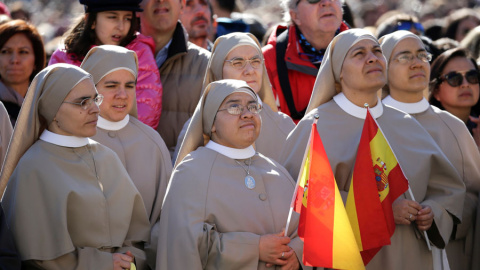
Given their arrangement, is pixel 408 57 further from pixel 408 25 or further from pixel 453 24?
pixel 453 24

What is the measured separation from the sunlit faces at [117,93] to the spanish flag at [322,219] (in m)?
1.60

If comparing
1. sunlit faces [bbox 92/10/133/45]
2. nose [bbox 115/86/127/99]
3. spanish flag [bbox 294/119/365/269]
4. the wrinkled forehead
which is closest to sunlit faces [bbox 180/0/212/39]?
sunlit faces [bbox 92/10/133/45]

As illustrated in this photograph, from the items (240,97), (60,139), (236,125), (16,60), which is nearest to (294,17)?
(16,60)

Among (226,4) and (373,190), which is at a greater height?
(226,4)

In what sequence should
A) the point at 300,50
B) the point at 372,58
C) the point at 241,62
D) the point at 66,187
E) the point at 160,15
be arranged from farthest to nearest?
1. the point at 300,50
2. the point at 160,15
3. the point at 241,62
4. the point at 372,58
5. the point at 66,187

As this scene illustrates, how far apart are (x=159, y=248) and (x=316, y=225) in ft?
3.55

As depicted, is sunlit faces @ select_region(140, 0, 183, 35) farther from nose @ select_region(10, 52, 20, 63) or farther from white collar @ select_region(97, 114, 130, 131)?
white collar @ select_region(97, 114, 130, 131)

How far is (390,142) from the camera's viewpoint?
7.23 metres

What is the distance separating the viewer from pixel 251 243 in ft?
20.6

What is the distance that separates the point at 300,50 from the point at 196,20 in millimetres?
1566

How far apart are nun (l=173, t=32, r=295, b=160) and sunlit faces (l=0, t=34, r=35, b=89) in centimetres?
191

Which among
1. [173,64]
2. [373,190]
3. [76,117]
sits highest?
[173,64]

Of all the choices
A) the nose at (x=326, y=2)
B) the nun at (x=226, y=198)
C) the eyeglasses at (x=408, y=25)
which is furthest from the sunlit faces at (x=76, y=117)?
the eyeglasses at (x=408, y=25)

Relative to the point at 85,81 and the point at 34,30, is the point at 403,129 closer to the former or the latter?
the point at 85,81
